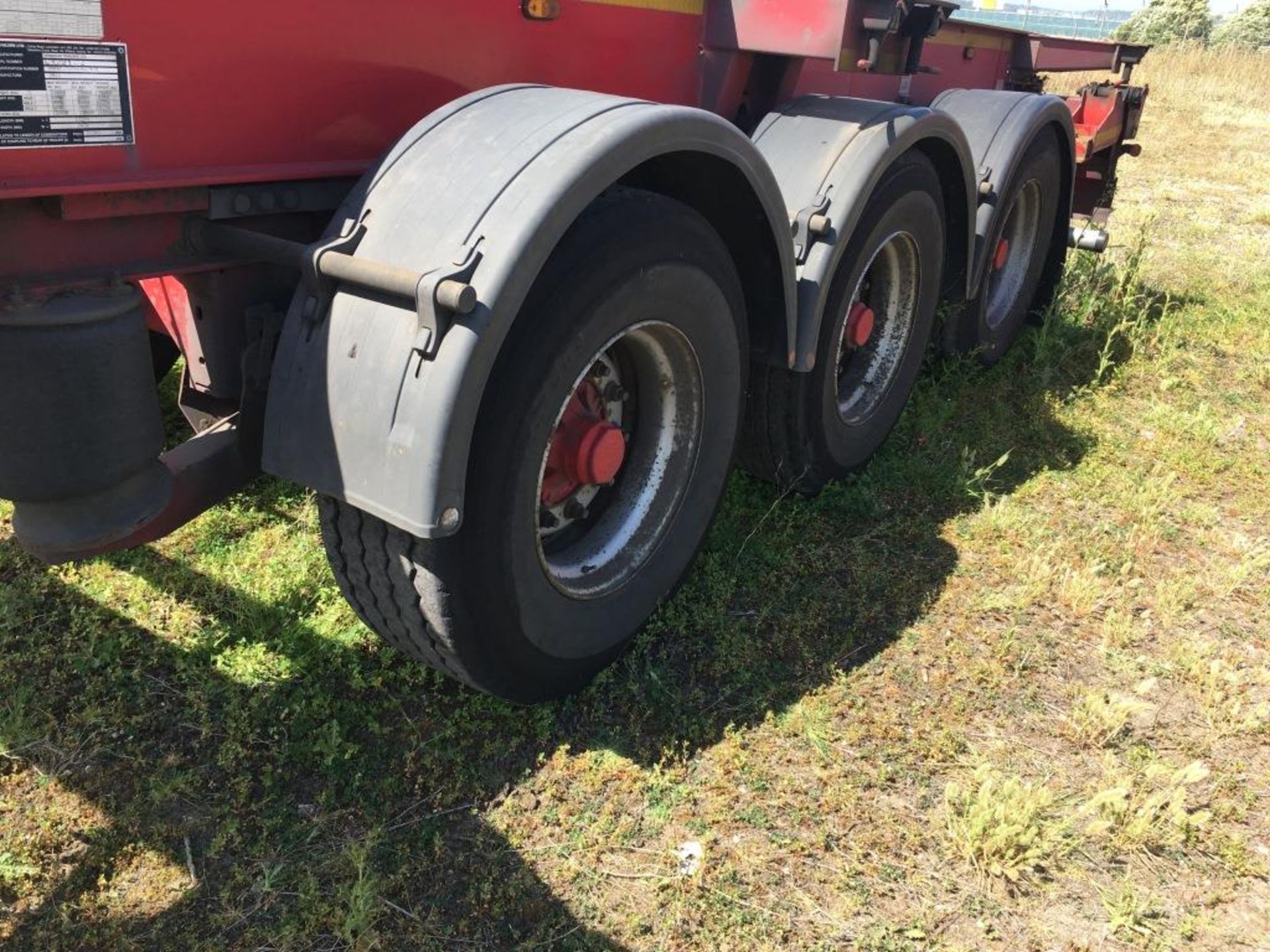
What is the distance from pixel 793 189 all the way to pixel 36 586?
236 centimetres

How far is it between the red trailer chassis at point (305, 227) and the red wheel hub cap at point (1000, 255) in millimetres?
2069

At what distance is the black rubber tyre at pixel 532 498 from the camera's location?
1.93 m

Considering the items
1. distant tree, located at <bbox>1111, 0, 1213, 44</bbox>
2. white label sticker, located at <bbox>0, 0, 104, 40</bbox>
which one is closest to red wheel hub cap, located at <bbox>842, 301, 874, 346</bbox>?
white label sticker, located at <bbox>0, 0, 104, 40</bbox>

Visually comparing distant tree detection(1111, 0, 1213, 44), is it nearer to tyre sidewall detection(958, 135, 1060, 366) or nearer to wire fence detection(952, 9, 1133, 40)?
wire fence detection(952, 9, 1133, 40)

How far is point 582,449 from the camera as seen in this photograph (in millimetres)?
2287

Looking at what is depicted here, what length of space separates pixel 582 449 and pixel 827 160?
119 cm

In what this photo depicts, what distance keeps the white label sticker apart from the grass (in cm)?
148

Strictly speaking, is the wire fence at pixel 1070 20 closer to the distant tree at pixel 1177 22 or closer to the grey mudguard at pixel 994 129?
the distant tree at pixel 1177 22

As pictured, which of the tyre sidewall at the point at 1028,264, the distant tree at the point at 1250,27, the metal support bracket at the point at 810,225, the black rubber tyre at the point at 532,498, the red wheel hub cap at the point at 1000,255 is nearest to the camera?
the black rubber tyre at the point at 532,498

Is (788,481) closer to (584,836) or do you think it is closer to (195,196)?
(584,836)

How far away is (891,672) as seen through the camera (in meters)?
2.66

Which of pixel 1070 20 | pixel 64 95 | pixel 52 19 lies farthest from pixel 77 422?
pixel 1070 20

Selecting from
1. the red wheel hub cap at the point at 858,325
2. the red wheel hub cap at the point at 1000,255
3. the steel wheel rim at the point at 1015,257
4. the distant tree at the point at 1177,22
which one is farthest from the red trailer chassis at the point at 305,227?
the distant tree at the point at 1177,22

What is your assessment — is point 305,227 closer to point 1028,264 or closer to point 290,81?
point 290,81
